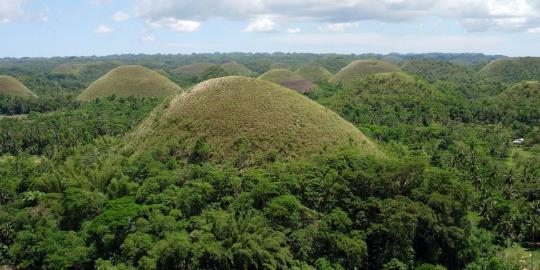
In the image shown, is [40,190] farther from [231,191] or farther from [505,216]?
[505,216]

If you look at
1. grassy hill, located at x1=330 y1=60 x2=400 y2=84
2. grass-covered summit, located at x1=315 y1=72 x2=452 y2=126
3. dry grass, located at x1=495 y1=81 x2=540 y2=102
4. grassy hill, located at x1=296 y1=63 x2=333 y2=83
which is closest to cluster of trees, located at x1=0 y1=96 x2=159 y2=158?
grass-covered summit, located at x1=315 y1=72 x2=452 y2=126

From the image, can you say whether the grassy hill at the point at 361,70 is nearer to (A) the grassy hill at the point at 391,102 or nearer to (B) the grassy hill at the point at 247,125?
(A) the grassy hill at the point at 391,102

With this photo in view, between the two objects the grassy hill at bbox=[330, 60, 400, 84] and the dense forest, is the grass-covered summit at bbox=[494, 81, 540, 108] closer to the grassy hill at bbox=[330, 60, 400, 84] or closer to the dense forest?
the dense forest

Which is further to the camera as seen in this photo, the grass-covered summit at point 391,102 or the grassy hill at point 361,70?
the grassy hill at point 361,70

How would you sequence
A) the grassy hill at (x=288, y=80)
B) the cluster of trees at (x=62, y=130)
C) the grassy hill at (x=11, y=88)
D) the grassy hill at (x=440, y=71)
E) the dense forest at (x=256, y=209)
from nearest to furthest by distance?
the dense forest at (x=256, y=209) → the cluster of trees at (x=62, y=130) → the grassy hill at (x=11, y=88) → the grassy hill at (x=288, y=80) → the grassy hill at (x=440, y=71)

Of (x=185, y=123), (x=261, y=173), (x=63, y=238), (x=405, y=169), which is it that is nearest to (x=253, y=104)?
(x=185, y=123)

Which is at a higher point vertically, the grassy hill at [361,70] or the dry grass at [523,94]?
the grassy hill at [361,70]

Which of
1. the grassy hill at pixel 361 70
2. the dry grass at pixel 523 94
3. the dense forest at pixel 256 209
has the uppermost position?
the grassy hill at pixel 361 70

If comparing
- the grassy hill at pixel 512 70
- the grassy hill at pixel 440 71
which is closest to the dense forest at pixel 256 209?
the grassy hill at pixel 440 71
